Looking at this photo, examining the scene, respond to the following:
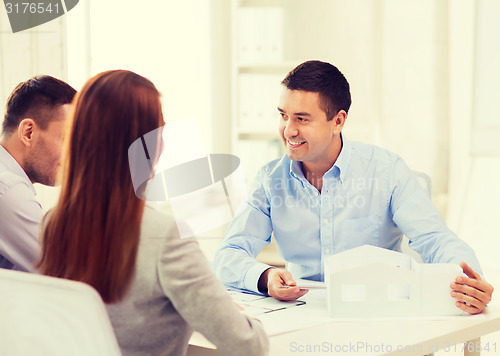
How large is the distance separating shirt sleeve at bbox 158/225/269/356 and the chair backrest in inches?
5.0

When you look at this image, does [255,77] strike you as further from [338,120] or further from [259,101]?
[338,120]

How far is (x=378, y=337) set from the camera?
3.78 feet

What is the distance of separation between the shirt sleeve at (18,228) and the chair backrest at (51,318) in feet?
1.57

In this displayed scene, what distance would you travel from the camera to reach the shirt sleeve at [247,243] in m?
1.52

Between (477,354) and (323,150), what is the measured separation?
718mm

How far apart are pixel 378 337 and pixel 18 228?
84 centimetres

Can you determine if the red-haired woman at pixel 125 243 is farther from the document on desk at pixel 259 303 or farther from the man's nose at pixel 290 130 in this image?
the man's nose at pixel 290 130

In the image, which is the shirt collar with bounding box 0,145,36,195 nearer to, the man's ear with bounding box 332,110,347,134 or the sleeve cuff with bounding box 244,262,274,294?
the sleeve cuff with bounding box 244,262,274,294

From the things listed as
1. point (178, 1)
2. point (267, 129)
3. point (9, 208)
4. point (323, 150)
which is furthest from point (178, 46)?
point (9, 208)

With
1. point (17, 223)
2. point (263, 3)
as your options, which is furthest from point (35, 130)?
point (263, 3)

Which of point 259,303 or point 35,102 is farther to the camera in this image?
point 35,102

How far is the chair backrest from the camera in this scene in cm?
83

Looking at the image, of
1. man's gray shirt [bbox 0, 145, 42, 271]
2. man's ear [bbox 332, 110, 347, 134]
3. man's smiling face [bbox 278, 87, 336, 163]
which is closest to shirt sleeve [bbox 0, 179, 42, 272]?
man's gray shirt [bbox 0, 145, 42, 271]

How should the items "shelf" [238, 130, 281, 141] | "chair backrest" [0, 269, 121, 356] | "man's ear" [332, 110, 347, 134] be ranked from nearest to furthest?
"chair backrest" [0, 269, 121, 356]
"man's ear" [332, 110, 347, 134]
"shelf" [238, 130, 281, 141]
